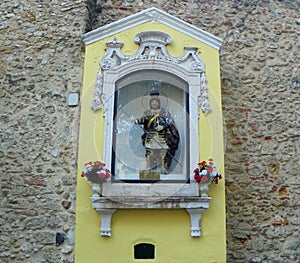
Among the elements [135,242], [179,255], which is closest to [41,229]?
[135,242]

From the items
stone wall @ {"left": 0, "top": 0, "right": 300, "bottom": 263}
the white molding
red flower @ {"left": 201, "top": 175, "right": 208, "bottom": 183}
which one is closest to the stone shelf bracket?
red flower @ {"left": 201, "top": 175, "right": 208, "bottom": 183}

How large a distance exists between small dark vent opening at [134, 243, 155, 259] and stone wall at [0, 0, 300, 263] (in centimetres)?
66

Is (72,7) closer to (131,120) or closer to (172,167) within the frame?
(131,120)

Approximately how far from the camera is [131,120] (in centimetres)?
465

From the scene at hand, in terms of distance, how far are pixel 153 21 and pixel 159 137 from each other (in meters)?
1.33

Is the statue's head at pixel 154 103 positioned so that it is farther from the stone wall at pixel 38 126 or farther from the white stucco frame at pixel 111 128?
the stone wall at pixel 38 126

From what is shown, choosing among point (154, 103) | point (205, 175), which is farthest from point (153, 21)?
point (205, 175)

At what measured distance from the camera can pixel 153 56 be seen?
4.61 m

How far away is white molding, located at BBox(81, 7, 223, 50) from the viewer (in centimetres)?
472

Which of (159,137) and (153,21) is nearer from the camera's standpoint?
(159,137)

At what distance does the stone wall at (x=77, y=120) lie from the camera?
437 centimetres

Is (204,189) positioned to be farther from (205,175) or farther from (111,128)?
(111,128)

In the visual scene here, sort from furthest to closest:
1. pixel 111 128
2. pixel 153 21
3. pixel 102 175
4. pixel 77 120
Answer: pixel 153 21 < pixel 77 120 < pixel 111 128 < pixel 102 175

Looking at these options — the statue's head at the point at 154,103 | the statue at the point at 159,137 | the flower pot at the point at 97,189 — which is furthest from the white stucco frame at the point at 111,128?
the statue's head at the point at 154,103
